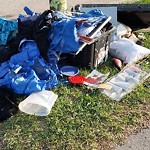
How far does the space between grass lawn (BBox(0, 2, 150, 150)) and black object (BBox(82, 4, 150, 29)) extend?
64.7 inches

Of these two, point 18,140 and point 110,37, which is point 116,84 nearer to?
point 110,37

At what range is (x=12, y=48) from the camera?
13.2 ft

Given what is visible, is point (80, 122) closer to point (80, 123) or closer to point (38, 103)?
point (80, 123)

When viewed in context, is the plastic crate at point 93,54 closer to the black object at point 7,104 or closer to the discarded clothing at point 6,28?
the discarded clothing at point 6,28

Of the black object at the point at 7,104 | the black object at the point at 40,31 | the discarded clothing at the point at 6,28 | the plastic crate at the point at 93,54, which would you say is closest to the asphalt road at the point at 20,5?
the discarded clothing at the point at 6,28

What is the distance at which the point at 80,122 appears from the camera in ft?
10.6

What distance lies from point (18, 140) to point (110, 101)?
1.14 m

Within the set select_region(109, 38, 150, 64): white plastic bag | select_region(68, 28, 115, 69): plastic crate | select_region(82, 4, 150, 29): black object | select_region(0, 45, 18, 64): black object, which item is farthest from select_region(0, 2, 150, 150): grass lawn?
select_region(82, 4, 150, 29): black object

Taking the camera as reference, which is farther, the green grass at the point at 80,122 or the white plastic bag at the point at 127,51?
the white plastic bag at the point at 127,51

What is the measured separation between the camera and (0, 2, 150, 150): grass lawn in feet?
9.83

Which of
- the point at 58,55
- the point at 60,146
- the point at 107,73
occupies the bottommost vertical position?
the point at 60,146

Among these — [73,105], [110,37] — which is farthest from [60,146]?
[110,37]

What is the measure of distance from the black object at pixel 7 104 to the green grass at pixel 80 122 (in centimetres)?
6

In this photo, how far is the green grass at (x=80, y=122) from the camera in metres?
3.00
